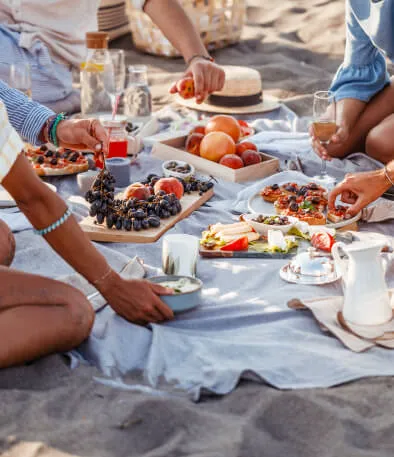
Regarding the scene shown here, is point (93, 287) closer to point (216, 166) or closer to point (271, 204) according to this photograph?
point (271, 204)

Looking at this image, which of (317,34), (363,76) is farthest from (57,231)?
(317,34)

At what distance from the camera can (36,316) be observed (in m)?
2.30

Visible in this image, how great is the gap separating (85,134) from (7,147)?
3.43 feet

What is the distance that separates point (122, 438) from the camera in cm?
201

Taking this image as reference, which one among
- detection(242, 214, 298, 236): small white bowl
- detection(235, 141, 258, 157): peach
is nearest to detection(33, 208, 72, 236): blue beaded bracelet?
detection(242, 214, 298, 236): small white bowl

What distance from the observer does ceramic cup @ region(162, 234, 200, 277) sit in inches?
113

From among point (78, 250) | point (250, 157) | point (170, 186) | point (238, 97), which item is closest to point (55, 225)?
point (78, 250)

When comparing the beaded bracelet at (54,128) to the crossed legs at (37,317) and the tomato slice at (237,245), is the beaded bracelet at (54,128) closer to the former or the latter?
the tomato slice at (237,245)

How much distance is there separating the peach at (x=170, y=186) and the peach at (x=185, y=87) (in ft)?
1.57

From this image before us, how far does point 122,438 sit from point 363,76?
8.85 feet

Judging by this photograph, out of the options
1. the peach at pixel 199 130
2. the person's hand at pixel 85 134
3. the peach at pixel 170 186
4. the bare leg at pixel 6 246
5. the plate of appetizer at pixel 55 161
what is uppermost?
the person's hand at pixel 85 134

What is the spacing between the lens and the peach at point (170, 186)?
3.58 meters

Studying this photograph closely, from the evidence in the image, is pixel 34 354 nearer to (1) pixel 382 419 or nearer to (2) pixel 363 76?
(1) pixel 382 419

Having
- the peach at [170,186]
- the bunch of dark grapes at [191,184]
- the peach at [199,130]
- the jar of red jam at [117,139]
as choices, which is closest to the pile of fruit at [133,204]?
the peach at [170,186]
